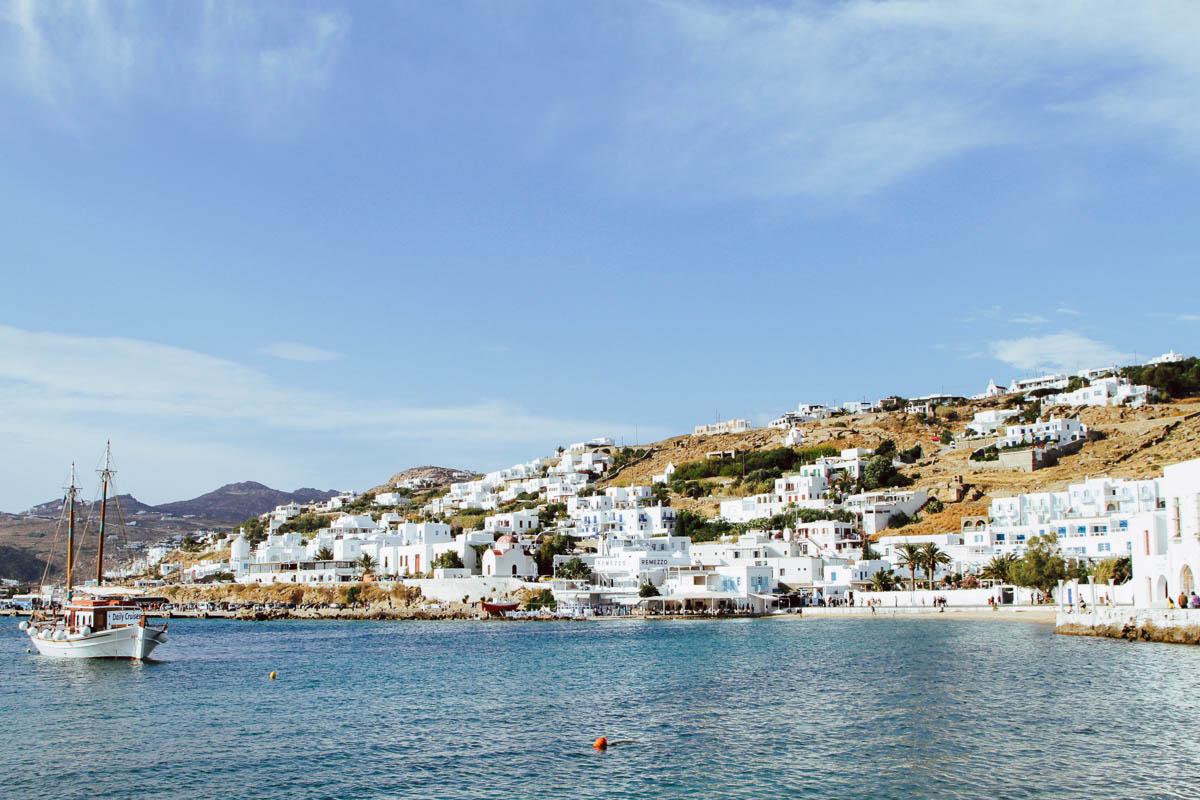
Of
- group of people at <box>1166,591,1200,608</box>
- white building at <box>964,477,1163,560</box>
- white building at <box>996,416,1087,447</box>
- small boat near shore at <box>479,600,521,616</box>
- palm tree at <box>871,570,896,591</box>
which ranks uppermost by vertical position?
white building at <box>996,416,1087,447</box>

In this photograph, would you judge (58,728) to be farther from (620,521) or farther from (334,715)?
(620,521)

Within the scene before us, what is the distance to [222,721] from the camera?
102 ft

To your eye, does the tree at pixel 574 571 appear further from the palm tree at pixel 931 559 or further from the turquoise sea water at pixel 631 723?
the turquoise sea water at pixel 631 723

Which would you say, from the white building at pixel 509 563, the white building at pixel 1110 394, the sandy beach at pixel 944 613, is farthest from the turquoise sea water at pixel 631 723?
the white building at pixel 1110 394

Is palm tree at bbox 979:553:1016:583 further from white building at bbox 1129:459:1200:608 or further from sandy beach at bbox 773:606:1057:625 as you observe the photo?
white building at bbox 1129:459:1200:608

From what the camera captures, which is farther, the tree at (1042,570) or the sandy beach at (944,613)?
the tree at (1042,570)

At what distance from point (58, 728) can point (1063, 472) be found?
97879 millimetres

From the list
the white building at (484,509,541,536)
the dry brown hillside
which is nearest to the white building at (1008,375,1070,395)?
the dry brown hillside

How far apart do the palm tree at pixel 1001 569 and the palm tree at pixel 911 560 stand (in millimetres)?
4904

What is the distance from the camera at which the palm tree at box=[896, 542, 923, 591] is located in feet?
265

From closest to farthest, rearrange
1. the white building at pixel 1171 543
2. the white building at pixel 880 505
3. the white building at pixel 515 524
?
the white building at pixel 1171 543
the white building at pixel 880 505
the white building at pixel 515 524

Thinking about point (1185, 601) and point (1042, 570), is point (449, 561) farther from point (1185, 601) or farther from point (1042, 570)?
point (1185, 601)

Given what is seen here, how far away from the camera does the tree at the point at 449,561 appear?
103812 millimetres

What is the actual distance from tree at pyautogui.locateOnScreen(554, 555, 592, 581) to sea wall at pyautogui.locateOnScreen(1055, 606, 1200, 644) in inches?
1974
